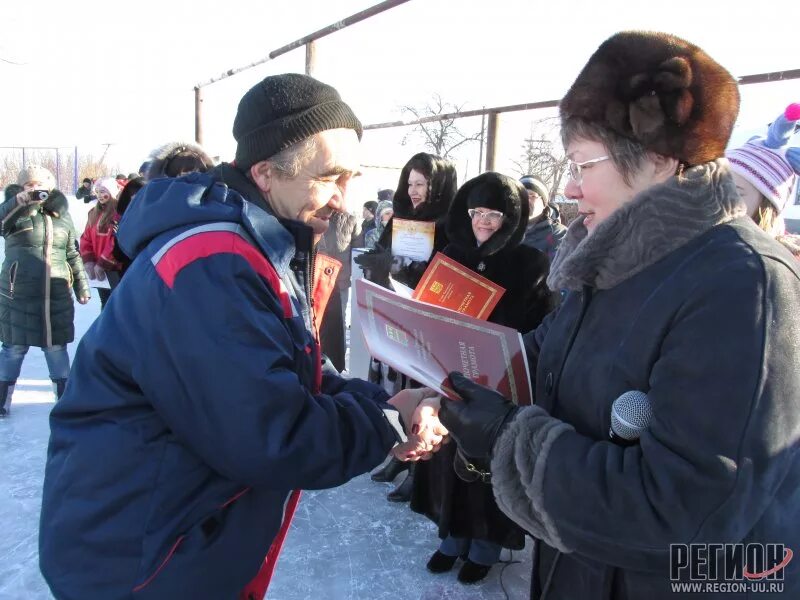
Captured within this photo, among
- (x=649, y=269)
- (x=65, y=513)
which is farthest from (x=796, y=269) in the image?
(x=65, y=513)

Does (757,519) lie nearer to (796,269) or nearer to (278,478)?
(796,269)

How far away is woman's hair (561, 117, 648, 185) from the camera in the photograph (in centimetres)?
112

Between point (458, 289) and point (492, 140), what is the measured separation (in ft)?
6.58

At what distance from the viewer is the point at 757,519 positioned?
0.97 metres

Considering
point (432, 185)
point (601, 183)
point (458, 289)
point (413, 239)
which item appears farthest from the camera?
point (432, 185)

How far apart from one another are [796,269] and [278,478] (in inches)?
42.3

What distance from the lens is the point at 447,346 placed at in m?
1.45

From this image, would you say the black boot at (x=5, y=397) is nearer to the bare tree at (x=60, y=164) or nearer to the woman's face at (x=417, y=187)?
the woman's face at (x=417, y=187)

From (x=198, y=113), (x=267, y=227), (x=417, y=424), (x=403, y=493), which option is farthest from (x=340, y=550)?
(x=198, y=113)

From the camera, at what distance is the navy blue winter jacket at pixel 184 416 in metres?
1.11

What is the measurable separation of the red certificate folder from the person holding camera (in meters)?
3.56

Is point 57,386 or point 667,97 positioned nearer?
point 667,97

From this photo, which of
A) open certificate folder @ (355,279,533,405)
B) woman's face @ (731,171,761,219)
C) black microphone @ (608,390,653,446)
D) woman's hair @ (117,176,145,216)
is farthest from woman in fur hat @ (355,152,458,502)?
black microphone @ (608,390,653,446)

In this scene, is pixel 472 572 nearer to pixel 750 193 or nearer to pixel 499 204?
pixel 499 204
